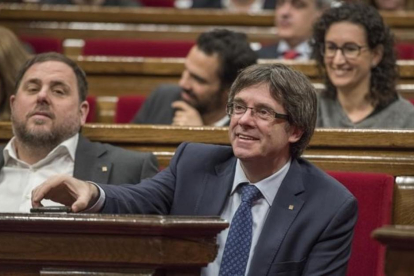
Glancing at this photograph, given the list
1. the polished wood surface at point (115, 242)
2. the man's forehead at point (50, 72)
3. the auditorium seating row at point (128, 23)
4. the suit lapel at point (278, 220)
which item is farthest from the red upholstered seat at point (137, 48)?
the polished wood surface at point (115, 242)

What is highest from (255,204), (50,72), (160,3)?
(50,72)

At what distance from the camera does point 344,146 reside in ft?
5.06

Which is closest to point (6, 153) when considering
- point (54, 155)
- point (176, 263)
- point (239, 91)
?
point (54, 155)

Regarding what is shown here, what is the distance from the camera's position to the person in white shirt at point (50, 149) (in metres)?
1.58

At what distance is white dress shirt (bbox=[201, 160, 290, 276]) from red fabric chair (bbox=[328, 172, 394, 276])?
0.49 feet

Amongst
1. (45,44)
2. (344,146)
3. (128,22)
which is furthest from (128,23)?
(344,146)

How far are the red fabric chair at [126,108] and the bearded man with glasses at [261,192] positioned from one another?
0.78 meters

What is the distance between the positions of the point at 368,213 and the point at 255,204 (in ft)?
0.70

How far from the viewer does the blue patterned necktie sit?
1269 millimetres

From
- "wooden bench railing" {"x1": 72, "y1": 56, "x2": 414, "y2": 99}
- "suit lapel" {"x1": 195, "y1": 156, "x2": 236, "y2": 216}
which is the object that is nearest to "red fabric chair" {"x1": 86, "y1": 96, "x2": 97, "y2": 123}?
"wooden bench railing" {"x1": 72, "y1": 56, "x2": 414, "y2": 99}

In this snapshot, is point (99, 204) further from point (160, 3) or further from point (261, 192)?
point (160, 3)

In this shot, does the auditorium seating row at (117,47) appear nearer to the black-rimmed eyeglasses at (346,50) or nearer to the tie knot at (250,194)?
the black-rimmed eyeglasses at (346,50)

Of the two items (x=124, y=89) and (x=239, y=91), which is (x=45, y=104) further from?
(x=124, y=89)

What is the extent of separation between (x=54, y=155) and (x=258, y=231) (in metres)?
0.47
